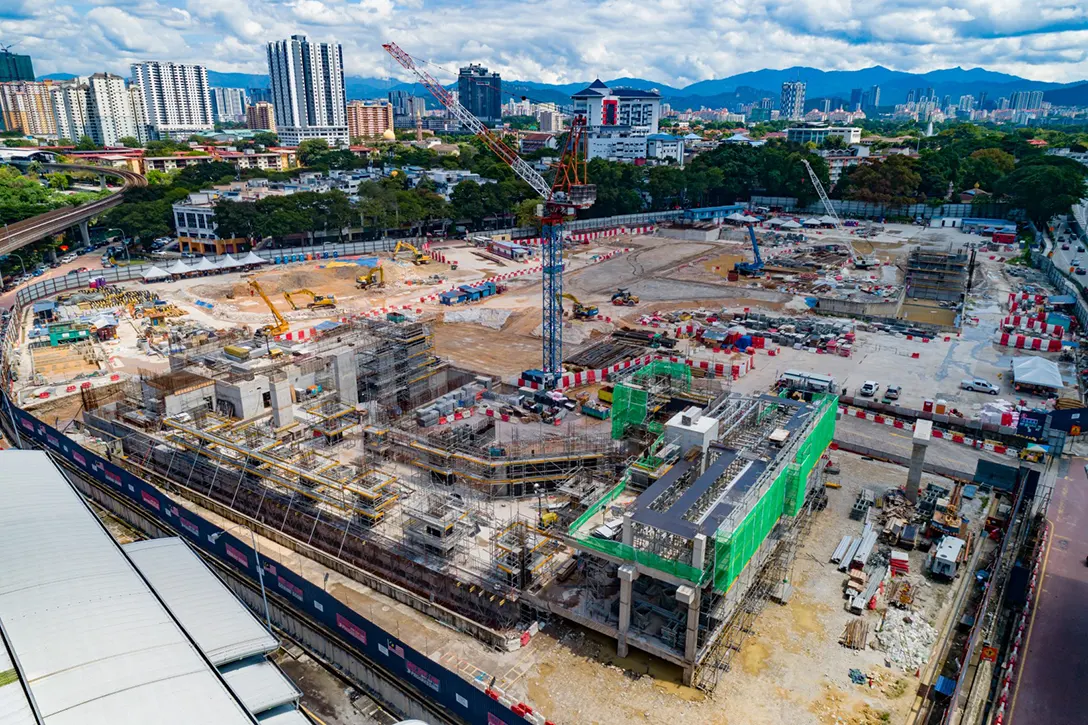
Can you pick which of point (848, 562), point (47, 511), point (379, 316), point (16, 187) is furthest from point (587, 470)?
point (16, 187)

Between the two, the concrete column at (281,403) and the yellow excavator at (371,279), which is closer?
the concrete column at (281,403)

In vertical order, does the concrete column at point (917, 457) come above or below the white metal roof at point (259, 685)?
above

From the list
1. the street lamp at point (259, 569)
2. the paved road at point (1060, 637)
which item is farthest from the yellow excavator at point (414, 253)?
the paved road at point (1060, 637)

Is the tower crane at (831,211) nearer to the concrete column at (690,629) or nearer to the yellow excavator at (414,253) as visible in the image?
the yellow excavator at (414,253)

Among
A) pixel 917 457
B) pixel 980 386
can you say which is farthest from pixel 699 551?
pixel 980 386

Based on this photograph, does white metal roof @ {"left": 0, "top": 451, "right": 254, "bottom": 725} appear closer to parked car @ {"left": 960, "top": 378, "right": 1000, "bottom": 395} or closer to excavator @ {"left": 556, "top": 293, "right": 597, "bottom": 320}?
excavator @ {"left": 556, "top": 293, "right": 597, "bottom": 320}

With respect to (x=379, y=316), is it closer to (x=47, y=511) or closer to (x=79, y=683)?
(x=47, y=511)
